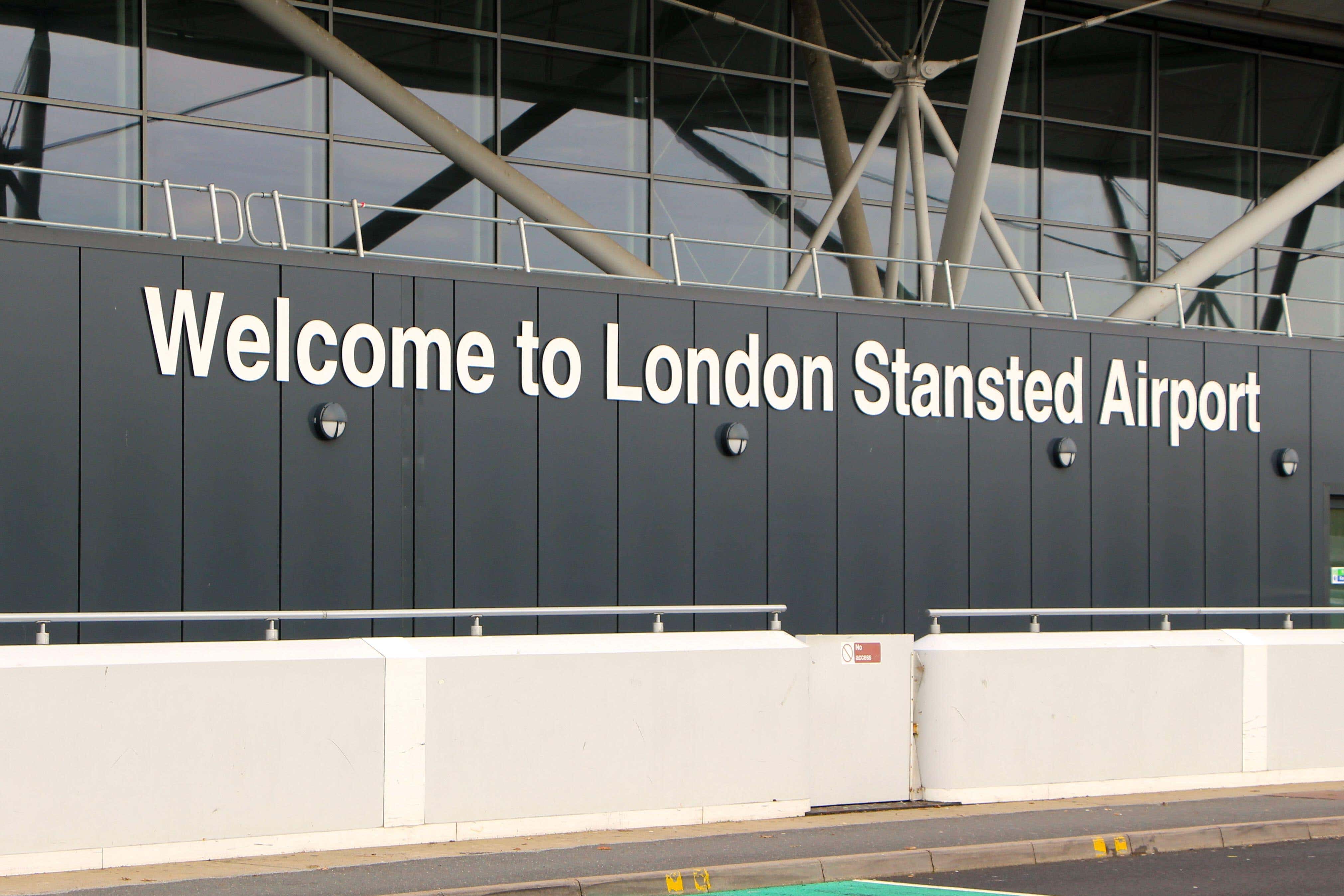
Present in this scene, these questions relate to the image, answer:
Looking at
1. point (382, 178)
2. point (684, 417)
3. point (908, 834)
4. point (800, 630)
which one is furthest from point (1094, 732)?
Result: point (382, 178)

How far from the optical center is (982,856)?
956 centimetres

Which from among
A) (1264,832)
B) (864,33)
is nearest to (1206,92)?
(864,33)

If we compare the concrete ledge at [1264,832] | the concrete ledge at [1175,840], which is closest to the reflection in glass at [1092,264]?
the concrete ledge at [1264,832]

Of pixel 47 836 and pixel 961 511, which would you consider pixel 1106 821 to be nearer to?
pixel 961 511

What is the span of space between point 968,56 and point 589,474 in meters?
16.7

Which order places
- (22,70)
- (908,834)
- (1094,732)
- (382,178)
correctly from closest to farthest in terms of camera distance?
1. (908,834)
2. (1094,732)
3. (22,70)
4. (382,178)

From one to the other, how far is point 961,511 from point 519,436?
5456 mm

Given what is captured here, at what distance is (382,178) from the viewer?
900 inches

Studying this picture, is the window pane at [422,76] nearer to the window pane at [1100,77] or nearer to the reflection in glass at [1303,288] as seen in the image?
the window pane at [1100,77]

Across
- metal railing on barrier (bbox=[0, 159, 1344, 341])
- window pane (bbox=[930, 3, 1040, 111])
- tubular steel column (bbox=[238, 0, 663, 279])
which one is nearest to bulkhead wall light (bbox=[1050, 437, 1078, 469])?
metal railing on barrier (bbox=[0, 159, 1344, 341])

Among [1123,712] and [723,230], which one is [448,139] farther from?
[1123,712]

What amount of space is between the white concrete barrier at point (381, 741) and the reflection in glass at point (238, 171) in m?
13.0

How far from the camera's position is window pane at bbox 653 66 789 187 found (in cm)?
2511

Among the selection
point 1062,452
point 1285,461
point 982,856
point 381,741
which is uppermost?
point 1062,452
